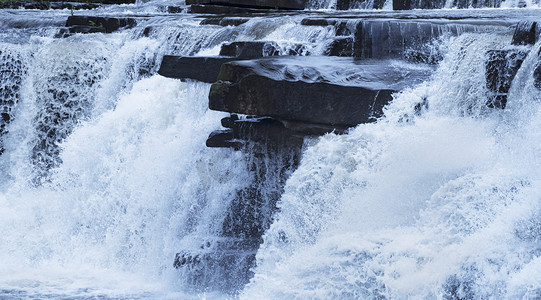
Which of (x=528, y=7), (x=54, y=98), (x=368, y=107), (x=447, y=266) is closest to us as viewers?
(x=447, y=266)

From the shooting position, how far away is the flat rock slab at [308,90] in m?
6.61

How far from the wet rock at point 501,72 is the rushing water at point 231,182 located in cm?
7

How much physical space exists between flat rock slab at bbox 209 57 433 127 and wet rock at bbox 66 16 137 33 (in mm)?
5409

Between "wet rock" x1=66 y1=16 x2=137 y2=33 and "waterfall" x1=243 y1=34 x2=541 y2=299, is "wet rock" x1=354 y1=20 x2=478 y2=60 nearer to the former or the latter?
"waterfall" x1=243 y1=34 x2=541 y2=299

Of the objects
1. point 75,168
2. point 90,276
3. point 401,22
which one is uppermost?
point 401,22

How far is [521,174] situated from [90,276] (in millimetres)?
4438

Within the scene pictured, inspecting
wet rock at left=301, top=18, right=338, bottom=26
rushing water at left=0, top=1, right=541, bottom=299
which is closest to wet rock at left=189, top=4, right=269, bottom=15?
rushing water at left=0, top=1, right=541, bottom=299

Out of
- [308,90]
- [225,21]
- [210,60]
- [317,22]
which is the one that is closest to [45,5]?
[225,21]

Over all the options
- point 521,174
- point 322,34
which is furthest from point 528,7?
point 521,174

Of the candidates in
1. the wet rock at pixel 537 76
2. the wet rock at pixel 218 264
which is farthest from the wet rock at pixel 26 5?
the wet rock at pixel 537 76

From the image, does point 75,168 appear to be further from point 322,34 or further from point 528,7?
point 528,7

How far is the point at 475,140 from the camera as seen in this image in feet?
20.1

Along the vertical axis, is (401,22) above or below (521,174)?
above

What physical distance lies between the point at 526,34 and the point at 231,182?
2.97 metres
